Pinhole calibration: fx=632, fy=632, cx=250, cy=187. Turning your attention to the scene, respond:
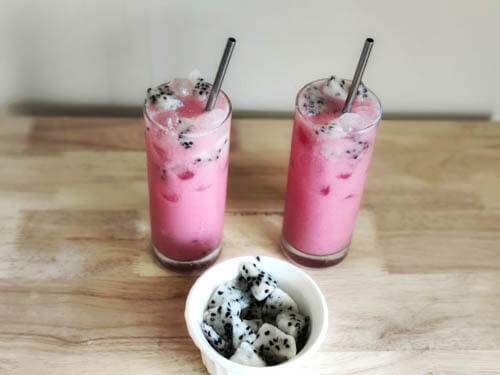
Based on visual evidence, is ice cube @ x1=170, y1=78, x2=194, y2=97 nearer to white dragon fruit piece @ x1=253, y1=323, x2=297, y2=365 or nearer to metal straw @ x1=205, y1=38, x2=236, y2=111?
metal straw @ x1=205, y1=38, x2=236, y2=111

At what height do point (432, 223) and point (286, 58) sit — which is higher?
point (286, 58)

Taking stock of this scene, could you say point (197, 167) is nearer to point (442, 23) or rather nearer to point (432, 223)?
point (432, 223)

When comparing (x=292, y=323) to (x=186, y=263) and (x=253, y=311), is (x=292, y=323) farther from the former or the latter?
(x=186, y=263)

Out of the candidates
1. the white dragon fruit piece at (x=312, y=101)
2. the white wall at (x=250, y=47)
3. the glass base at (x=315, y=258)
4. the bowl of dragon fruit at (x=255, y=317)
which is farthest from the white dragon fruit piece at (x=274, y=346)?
the white wall at (x=250, y=47)

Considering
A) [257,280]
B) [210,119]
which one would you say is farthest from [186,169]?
[257,280]

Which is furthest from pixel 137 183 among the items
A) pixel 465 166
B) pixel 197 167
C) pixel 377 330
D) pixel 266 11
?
pixel 465 166

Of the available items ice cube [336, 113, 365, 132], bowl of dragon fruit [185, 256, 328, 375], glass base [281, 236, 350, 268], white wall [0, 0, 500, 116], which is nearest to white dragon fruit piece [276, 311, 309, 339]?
bowl of dragon fruit [185, 256, 328, 375]
